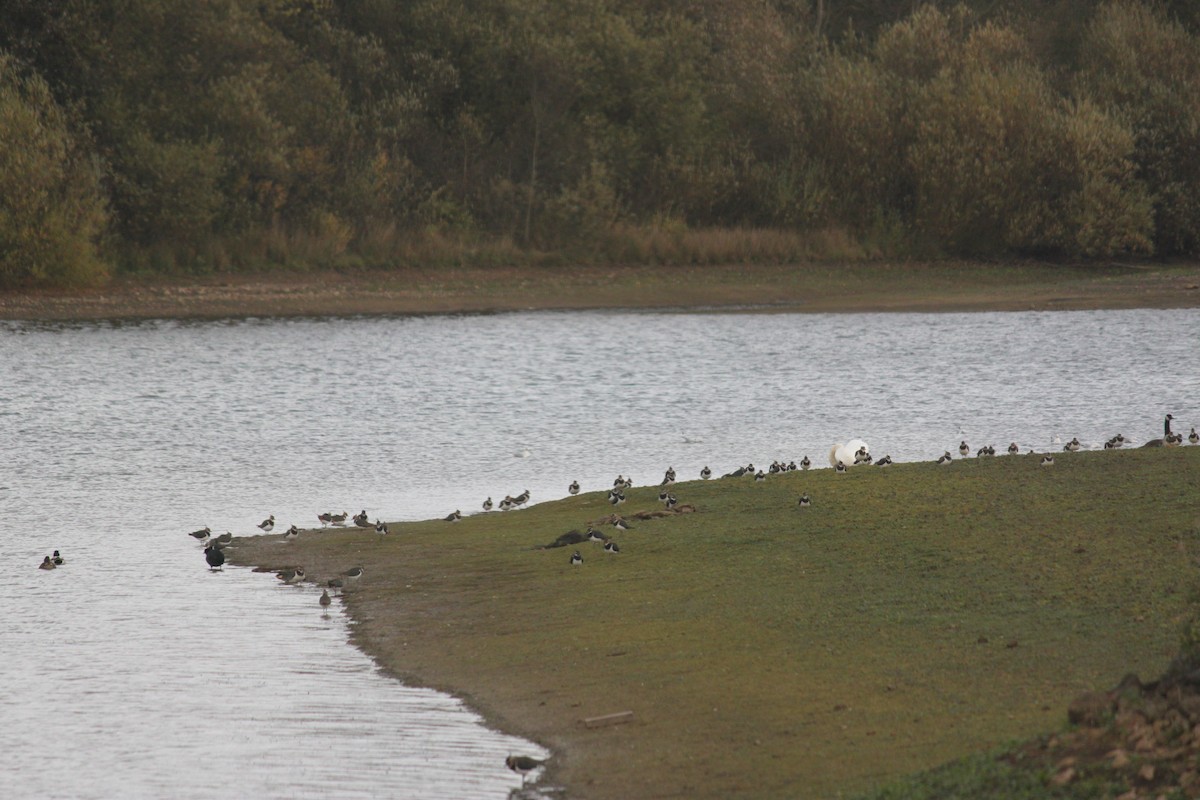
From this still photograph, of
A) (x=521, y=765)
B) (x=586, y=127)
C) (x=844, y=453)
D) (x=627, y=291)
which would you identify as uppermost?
(x=586, y=127)

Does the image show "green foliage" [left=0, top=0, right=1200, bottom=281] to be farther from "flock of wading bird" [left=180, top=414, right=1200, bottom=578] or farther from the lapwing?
the lapwing

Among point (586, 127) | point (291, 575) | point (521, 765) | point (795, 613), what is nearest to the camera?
point (521, 765)

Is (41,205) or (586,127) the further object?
(586,127)

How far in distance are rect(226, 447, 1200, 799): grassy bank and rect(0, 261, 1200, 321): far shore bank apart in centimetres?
2705

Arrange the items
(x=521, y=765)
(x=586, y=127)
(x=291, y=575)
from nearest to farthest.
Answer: (x=521, y=765) → (x=291, y=575) → (x=586, y=127)

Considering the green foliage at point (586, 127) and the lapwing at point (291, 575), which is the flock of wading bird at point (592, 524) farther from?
the green foliage at point (586, 127)

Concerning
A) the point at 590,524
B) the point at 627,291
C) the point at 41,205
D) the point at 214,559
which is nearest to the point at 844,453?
the point at 590,524

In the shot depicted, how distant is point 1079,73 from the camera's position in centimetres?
5919

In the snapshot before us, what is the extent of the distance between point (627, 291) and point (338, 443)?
76.3 feet

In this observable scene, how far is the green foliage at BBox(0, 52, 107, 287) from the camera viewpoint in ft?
142

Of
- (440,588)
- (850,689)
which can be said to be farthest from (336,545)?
(850,689)

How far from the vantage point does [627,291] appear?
48.2m

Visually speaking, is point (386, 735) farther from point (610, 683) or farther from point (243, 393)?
point (243, 393)

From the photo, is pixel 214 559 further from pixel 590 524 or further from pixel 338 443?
pixel 338 443
